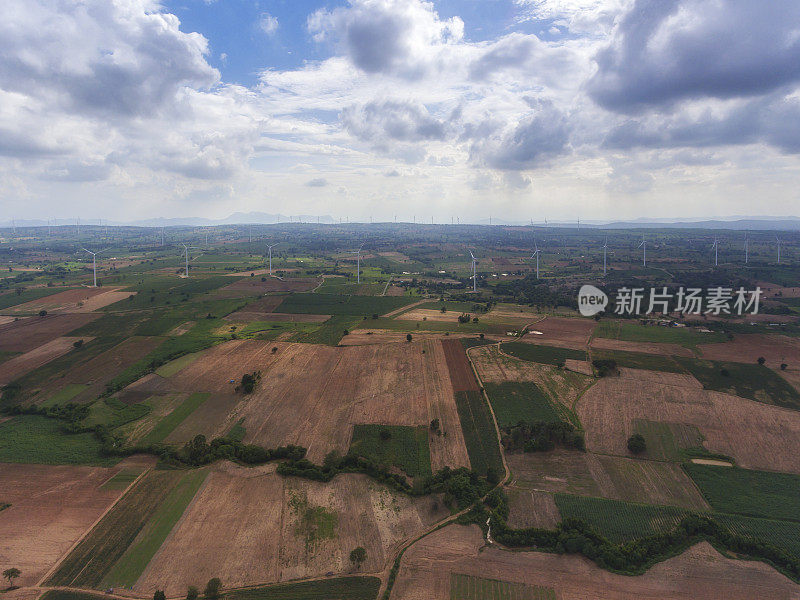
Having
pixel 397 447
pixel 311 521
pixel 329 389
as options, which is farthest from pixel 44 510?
pixel 397 447

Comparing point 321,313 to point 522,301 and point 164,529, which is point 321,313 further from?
point 164,529

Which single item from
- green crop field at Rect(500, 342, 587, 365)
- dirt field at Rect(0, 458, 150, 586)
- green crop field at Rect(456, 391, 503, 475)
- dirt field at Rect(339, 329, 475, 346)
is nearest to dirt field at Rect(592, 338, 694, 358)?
green crop field at Rect(500, 342, 587, 365)

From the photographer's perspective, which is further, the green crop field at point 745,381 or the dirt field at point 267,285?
the dirt field at point 267,285

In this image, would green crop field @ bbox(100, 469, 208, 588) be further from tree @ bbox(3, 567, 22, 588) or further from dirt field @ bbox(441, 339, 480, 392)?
dirt field @ bbox(441, 339, 480, 392)

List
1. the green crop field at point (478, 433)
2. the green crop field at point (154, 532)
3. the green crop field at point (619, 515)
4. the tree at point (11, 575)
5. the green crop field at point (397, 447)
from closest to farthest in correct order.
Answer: the tree at point (11, 575), the green crop field at point (154, 532), the green crop field at point (619, 515), the green crop field at point (397, 447), the green crop field at point (478, 433)

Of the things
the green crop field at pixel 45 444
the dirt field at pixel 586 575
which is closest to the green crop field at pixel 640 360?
the dirt field at pixel 586 575

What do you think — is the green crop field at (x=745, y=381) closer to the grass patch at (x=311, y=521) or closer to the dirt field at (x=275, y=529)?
the dirt field at (x=275, y=529)

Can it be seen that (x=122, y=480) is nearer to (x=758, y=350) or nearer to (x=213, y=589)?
(x=213, y=589)
